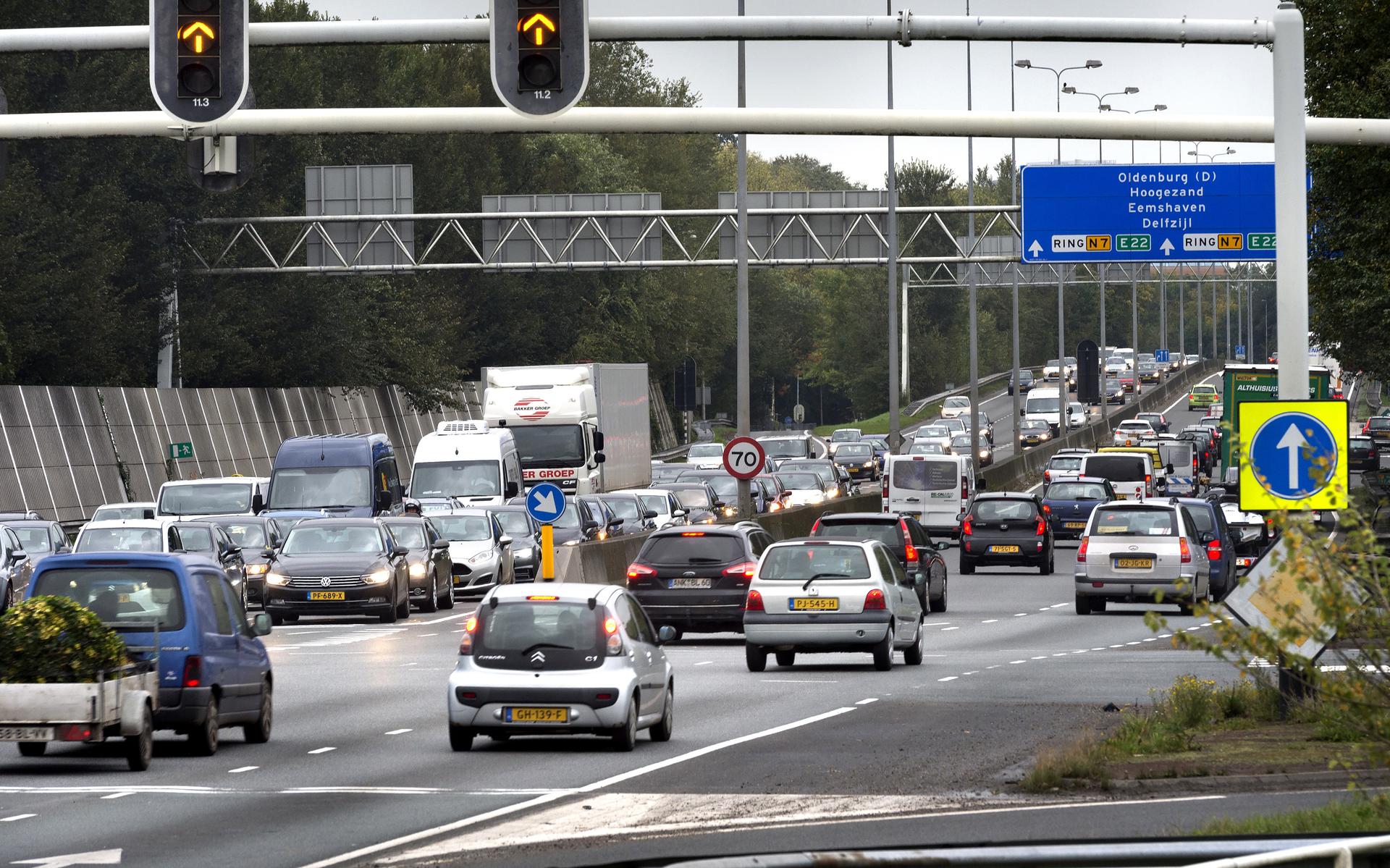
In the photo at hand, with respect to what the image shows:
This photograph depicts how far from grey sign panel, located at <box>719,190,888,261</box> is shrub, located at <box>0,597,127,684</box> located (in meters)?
49.6

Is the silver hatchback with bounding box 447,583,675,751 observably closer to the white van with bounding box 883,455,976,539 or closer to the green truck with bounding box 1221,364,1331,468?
the green truck with bounding box 1221,364,1331,468

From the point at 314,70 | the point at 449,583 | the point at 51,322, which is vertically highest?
the point at 314,70

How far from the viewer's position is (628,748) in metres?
17.9

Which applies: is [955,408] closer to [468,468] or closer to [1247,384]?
[1247,384]

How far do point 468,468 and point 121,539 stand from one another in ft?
A: 43.9

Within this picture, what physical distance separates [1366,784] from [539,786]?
521 cm

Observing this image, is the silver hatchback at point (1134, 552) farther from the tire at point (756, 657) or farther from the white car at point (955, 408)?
the white car at point (955, 408)

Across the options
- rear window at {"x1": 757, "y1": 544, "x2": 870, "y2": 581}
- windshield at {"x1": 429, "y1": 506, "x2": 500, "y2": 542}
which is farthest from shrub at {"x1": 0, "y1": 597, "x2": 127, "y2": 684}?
windshield at {"x1": 429, "y1": 506, "x2": 500, "y2": 542}

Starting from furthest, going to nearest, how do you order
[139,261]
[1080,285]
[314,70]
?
[1080,285] < [314,70] < [139,261]

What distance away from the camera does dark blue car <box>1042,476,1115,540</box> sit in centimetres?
5653

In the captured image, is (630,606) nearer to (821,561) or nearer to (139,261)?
(821,561)

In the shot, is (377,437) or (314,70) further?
(314,70)

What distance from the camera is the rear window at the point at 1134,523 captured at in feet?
116

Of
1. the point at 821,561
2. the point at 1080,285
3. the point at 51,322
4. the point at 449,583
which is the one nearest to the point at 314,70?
the point at 51,322
